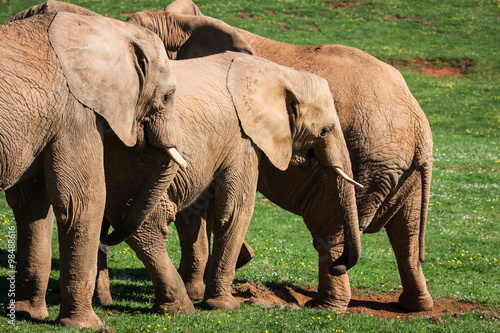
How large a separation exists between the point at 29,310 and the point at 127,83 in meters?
2.44

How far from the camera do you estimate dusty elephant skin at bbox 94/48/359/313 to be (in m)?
6.76

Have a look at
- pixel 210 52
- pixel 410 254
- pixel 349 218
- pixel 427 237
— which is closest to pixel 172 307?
pixel 349 218

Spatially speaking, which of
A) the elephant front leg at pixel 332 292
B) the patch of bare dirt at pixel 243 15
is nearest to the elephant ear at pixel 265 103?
the elephant front leg at pixel 332 292

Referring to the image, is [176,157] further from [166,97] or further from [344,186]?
[344,186]

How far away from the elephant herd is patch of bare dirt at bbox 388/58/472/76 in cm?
2612

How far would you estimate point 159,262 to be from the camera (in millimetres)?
6746

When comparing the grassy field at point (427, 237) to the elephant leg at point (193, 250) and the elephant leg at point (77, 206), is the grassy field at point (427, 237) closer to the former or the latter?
the elephant leg at point (77, 206)

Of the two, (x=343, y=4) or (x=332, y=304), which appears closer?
(x=332, y=304)

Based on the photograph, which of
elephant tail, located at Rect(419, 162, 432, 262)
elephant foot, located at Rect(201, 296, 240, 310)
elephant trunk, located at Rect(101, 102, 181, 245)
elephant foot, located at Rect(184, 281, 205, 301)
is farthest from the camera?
elephant tail, located at Rect(419, 162, 432, 262)

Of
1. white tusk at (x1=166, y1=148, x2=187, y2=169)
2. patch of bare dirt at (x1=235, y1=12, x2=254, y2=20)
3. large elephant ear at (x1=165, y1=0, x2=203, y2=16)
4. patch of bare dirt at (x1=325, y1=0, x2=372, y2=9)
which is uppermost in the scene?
patch of bare dirt at (x1=325, y1=0, x2=372, y2=9)

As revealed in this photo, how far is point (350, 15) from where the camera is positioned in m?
41.5

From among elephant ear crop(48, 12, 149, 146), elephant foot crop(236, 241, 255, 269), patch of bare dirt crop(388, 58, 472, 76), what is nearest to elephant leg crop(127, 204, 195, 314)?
elephant ear crop(48, 12, 149, 146)

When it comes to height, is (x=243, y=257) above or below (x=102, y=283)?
below

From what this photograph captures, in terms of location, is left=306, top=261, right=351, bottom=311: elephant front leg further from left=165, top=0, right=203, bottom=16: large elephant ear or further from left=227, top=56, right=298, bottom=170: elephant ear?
left=165, top=0, right=203, bottom=16: large elephant ear
